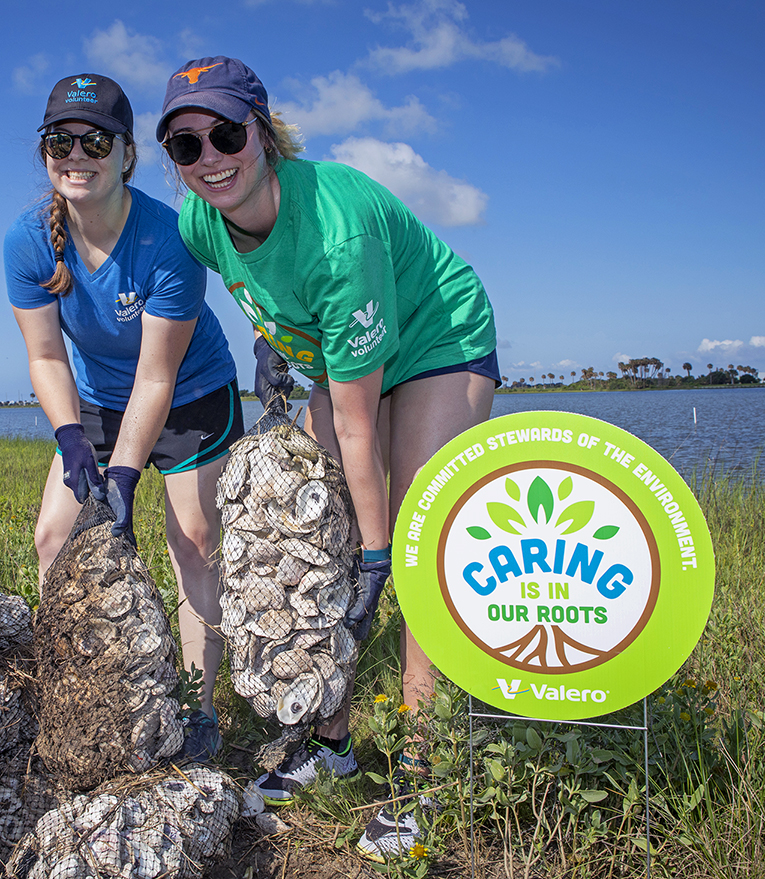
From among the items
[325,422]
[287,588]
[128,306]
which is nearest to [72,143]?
[128,306]

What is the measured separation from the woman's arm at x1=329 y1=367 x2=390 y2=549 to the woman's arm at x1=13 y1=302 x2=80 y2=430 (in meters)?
1.12

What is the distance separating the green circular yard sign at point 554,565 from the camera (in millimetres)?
1675

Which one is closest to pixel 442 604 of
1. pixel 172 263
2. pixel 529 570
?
pixel 529 570

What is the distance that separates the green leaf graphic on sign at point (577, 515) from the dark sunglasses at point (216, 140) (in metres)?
1.41

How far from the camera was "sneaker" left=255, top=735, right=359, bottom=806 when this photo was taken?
7.54 ft

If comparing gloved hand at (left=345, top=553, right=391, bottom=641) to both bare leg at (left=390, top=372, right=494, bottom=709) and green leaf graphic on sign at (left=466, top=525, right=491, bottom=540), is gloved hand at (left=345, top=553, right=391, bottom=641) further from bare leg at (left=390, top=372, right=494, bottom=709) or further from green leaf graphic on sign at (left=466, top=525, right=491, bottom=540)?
green leaf graphic on sign at (left=466, top=525, right=491, bottom=540)

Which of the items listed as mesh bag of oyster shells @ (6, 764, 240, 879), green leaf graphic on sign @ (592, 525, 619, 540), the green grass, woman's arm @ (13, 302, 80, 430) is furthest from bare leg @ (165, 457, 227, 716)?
green leaf graphic on sign @ (592, 525, 619, 540)

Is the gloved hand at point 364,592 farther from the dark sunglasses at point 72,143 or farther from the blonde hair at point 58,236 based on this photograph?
the dark sunglasses at point 72,143

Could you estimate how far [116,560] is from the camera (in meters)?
2.17

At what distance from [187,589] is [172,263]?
1322 millimetres

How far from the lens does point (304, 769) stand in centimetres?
232

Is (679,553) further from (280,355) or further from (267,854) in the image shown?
(267,854)

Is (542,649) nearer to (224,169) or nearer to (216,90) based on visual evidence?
(224,169)

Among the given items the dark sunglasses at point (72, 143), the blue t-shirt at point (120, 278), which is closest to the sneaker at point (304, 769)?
the blue t-shirt at point (120, 278)
